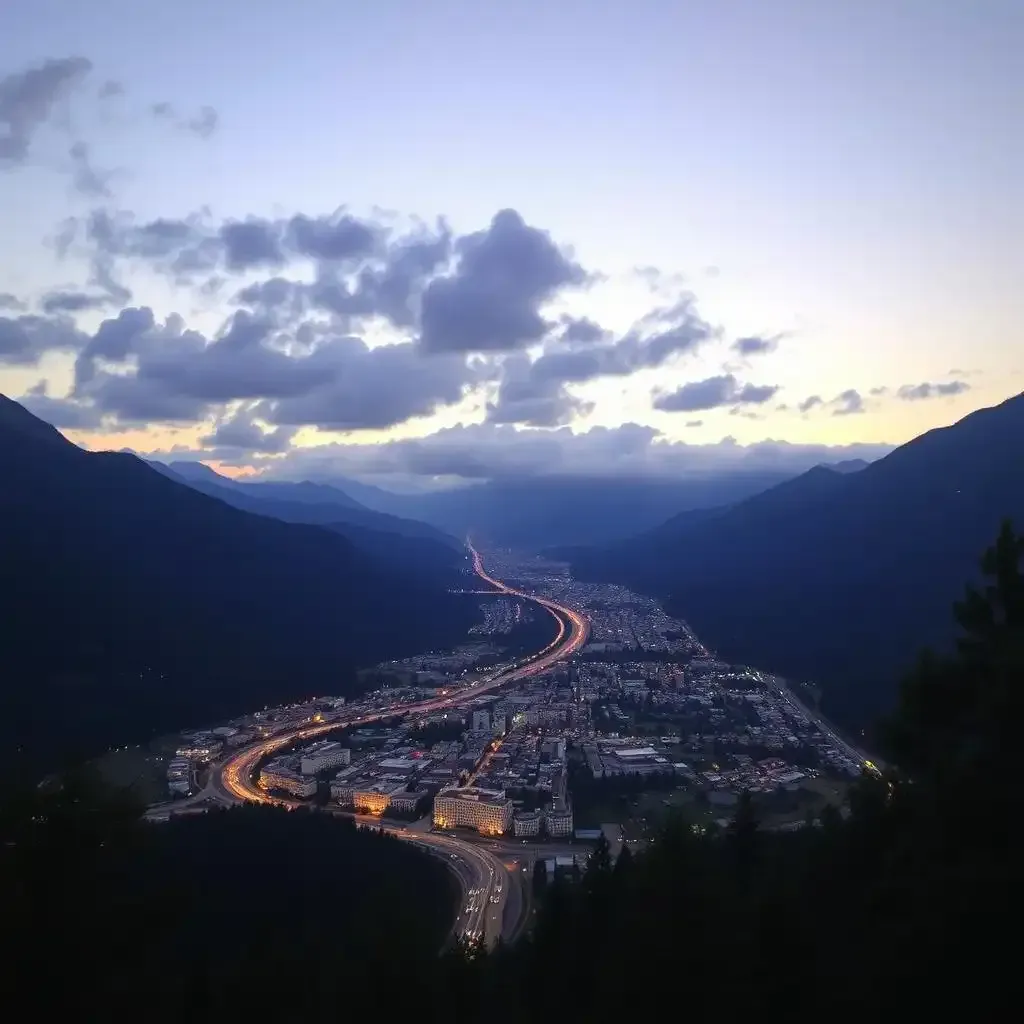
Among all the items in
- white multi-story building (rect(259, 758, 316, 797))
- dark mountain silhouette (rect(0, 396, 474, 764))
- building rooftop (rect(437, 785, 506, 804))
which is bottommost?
white multi-story building (rect(259, 758, 316, 797))

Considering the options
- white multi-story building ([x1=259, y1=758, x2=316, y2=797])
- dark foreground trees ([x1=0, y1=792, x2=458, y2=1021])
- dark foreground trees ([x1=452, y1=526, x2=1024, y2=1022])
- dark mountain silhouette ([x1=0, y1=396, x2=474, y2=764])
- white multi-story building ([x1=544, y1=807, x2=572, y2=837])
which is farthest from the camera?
dark mountain silhouette ([x1=0, y1=396, x2=474, y2=764])


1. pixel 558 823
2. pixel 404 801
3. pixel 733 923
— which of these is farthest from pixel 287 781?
pixel 733 923

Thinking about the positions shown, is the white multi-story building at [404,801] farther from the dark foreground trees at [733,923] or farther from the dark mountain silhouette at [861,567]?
the dark mountain silhouette at [861,567]

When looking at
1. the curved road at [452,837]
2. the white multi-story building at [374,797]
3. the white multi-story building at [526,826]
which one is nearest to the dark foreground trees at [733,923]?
the curved road at [452,837]

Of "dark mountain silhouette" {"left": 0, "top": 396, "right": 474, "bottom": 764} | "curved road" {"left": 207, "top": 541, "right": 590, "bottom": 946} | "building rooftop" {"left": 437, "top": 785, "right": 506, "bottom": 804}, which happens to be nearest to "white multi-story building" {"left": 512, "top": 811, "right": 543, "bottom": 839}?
"building rooftop" {"left": 437, "top": 785, "right": 506, "bottom": 804}

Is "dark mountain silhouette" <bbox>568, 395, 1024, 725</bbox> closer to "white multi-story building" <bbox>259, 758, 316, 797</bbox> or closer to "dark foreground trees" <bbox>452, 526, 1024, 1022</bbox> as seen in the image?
"white multi-story building" <bbox>259, 758, 316, 797</bbox>

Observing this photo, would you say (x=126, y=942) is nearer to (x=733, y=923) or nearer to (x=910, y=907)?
(x=733, y=923)
